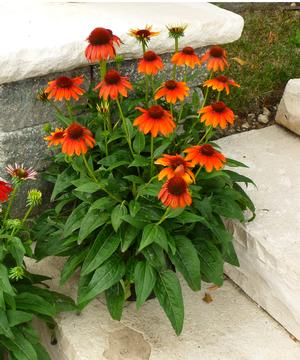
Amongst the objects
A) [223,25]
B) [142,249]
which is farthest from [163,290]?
[223,25]

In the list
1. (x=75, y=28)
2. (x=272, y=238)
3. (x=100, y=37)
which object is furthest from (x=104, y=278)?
(x=75, y=28)

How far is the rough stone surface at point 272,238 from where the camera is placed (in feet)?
7.46

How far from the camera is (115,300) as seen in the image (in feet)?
7.06

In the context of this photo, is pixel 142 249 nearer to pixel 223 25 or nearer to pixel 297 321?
pixel 297 321

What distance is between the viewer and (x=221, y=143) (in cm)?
302

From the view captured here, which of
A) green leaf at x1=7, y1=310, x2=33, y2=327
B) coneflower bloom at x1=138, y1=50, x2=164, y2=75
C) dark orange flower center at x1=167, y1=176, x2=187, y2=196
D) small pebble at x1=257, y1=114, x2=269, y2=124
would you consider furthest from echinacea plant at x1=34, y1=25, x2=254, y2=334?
small pebble at x1=257, y1=114, x2=269, y2=124

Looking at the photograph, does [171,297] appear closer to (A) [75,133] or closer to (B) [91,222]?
(B) [91,222]

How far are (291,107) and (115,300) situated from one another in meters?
1.50

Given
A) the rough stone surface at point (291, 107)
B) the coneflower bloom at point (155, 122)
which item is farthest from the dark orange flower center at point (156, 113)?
the rough stone surface at point (291, 107)

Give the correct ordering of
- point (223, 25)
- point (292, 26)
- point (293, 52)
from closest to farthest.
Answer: point (223, 25)
point (293, 52)
point (292, 26)

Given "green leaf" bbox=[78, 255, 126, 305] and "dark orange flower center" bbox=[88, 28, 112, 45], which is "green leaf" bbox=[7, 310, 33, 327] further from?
"dark orange flower center" bbox=[88, 28, 112, 45]

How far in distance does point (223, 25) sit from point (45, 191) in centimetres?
115

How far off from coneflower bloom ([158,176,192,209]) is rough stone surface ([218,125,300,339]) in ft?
2.39

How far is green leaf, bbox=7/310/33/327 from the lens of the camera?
1967mm
